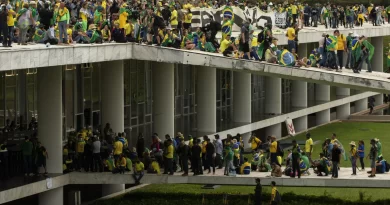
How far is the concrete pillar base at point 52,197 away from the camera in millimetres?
43375

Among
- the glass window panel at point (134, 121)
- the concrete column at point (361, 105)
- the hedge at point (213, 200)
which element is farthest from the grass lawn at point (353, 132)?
the hedge at point (213, 200)

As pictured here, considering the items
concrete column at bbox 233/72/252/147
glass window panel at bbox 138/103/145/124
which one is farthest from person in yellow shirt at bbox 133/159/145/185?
concrete column at bbox 233/72/252/147

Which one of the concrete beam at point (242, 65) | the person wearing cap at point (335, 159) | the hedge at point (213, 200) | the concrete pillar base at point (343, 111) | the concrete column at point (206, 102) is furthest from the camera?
the concrete pillar base at point (343, 111)

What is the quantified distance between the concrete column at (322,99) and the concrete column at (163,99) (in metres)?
25.0

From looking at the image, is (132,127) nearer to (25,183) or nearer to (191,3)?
(191,3)

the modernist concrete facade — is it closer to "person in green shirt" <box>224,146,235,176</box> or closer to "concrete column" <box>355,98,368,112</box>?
"person in green shirt" <box>224,146,235,176</box>

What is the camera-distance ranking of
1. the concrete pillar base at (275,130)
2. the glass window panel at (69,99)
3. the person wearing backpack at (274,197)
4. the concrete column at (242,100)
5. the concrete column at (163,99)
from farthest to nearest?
1. the concrete pillar base at (275,130)
2. the concrete column at (242,100)
3. the concrete column at (163,99)
4. the glass window panel at (69,99)
5. the person wearing backpack at (274,197)

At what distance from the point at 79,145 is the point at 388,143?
2425 cm

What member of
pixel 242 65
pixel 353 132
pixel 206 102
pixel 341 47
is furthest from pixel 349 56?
pixel 353 132

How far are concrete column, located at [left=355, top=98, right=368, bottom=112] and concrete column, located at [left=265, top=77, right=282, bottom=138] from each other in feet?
51.6

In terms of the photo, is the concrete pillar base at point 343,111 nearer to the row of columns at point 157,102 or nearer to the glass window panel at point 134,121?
the row of columns at point 157,102

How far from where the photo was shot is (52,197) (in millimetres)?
43469

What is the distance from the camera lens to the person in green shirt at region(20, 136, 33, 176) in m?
41.4

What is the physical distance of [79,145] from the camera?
143ft
